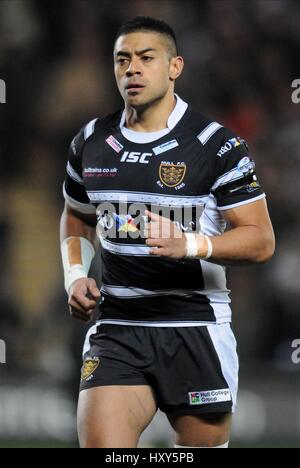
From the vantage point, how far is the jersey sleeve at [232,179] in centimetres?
463

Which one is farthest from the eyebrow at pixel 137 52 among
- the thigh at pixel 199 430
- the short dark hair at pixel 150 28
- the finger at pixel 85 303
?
the thigh at pixel 199 430

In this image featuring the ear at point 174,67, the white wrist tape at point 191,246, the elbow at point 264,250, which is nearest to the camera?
the white wrist tape at point 191,246

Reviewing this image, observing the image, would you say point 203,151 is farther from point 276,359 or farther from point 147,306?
point 276,359

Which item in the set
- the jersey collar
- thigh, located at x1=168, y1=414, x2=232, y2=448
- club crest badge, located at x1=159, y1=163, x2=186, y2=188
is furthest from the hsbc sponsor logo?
thigh, located at x1=168, y1=414, x2=232, y2=448

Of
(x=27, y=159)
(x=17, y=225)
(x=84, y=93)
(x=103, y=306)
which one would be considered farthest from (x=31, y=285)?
(x=103, y=306)

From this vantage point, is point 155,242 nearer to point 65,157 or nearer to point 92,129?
point 92,129

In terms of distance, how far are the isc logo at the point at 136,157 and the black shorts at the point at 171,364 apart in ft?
2.59

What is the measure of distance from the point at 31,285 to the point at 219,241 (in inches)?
181

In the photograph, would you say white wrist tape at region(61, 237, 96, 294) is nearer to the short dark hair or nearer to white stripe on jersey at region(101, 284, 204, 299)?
white stripe on jersey at region(101, 284, 204, 299)

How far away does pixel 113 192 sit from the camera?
474 centimetres

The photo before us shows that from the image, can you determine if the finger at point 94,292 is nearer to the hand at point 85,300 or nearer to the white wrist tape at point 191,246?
the hand at point 85,300

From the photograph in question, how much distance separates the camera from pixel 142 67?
4.75 metres

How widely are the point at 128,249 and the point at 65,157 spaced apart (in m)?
4.40

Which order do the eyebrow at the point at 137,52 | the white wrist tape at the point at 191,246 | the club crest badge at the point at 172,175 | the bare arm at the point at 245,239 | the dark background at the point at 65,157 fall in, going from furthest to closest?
1. the dark background at the point at 65,157
2. the eyebrow at the point at 137,52
3. the club crest badge at the point at 172,175
4. the bare arm at the point at 245,239
5. the white wrist tape at the point at 191,246
